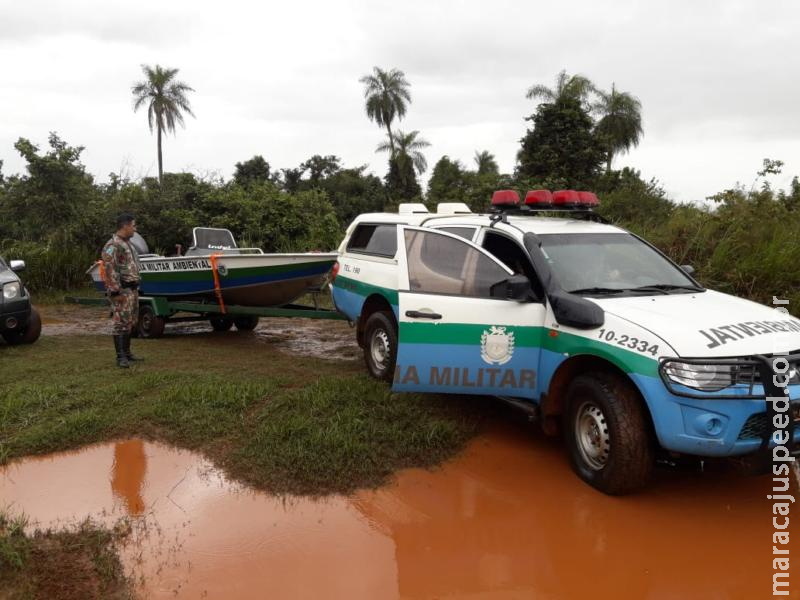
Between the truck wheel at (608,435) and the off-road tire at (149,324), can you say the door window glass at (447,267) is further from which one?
the off-road tire at (149,324)

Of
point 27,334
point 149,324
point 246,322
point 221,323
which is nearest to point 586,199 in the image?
point 246,322

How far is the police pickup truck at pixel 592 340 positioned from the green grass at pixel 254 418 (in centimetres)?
51

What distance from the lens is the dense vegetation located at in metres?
9.06

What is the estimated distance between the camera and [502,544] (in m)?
3.73

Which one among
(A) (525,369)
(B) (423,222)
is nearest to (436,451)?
(A) (525,369)

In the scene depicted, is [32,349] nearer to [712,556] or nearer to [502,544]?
[502,544]

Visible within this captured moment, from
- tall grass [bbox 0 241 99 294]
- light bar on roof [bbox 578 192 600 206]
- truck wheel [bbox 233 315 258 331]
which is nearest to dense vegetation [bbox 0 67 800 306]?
tall grass [bbox 0 241 99 294]

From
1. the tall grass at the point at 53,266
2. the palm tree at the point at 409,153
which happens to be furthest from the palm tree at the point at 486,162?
the tall grass at the point at 53,266

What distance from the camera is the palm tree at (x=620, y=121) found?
37.9 meters

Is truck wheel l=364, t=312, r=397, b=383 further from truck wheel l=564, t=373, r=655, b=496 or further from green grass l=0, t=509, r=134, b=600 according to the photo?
green grass l=0, t=509, r=134, b=600

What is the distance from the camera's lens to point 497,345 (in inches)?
185

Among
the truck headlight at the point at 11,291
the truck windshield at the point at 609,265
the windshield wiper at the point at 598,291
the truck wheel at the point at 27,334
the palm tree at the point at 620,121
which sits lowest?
the truck wheel at the point at 27,334

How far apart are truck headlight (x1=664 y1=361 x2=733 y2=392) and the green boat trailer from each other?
4.85m

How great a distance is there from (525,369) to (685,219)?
6933mm
